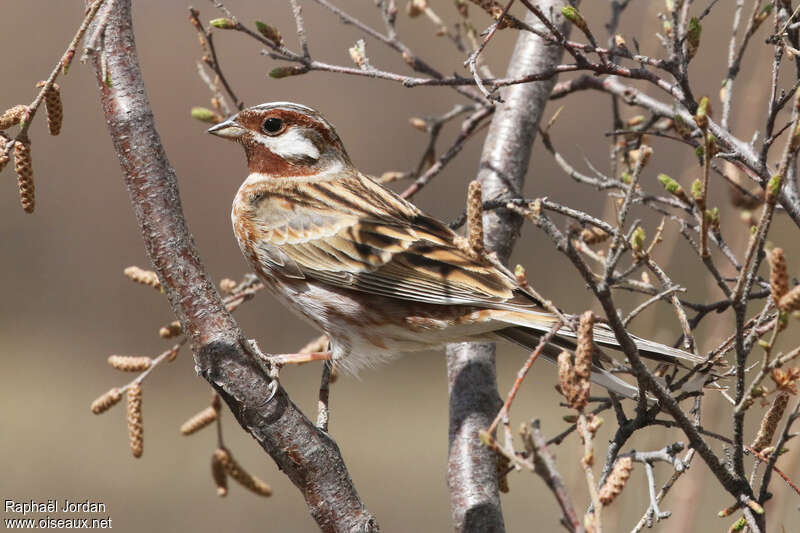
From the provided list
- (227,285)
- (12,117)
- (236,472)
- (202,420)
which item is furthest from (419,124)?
(12,117)

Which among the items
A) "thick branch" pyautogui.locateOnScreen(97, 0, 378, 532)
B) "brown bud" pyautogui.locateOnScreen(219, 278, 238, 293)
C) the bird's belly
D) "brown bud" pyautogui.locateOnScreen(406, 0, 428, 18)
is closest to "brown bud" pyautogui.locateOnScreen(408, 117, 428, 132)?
"brown bud" pyautogui.locateOnScreen(406, 0, 428, 18)

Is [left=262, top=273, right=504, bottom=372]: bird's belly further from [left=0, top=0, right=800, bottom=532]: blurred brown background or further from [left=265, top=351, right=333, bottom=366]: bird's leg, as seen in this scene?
[left=0, top=0, right=800, bottom=532]: blurred brown background

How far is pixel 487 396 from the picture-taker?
386 cm

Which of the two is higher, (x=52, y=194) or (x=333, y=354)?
(x=52, y=194)

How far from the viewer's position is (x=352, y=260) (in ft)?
13.2

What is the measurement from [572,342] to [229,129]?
5.92 feet

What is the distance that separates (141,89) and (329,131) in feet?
6.19

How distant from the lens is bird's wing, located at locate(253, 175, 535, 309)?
3.74 meters

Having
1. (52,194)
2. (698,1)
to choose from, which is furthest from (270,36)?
(52,194)

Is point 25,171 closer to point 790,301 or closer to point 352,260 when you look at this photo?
point 352,260

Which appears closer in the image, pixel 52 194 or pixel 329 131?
pixel 329 131

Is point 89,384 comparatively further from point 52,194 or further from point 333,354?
point 333,354

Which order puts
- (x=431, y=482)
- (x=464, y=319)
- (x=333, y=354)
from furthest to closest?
(x=431, y=482) → (x=333, y=354) → (x=464, y=319)

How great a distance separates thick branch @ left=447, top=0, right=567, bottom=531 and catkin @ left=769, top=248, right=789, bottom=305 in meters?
1.92
